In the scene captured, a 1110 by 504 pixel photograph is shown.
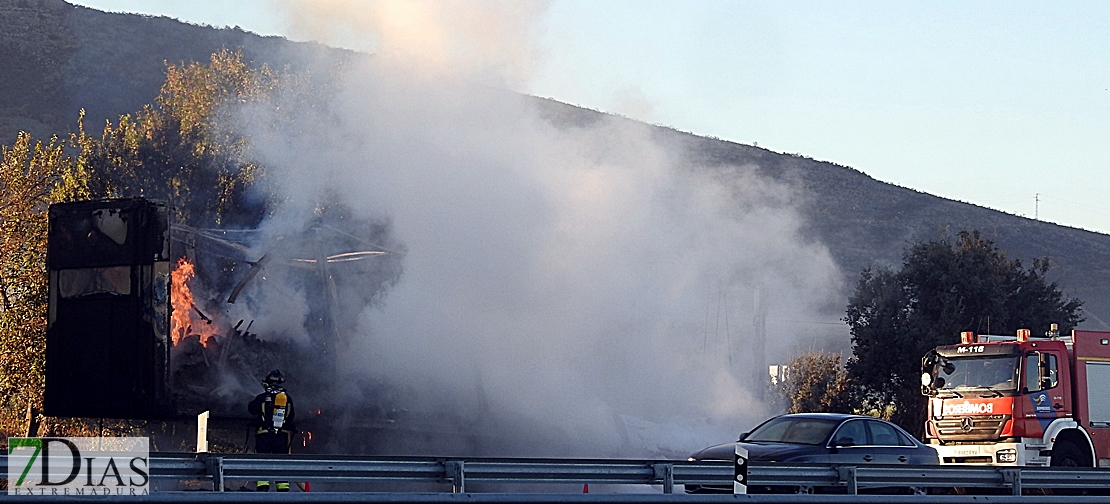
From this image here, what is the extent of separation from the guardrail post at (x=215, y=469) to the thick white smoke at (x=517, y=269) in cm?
942

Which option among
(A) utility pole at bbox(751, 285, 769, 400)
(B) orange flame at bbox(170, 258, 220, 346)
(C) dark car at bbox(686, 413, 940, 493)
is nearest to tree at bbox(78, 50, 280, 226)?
(A) utility pole at bbox(751, 285, 769, 400)

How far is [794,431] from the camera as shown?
49.6 feet

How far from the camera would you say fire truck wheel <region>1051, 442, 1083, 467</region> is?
65.4 ft

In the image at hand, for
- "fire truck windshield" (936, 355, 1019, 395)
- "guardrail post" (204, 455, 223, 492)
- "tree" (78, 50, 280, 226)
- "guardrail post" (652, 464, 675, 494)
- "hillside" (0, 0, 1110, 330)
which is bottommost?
"guardrail post" (652, 464, 675, 494)

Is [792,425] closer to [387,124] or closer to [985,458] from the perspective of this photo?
[985,458]

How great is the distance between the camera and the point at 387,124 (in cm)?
2305

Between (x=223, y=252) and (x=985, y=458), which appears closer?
(x=223, y=252)

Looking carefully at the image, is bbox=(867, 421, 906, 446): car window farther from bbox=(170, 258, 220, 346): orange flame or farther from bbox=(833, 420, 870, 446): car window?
bbox=(170, 258, 220, 346): orange flame

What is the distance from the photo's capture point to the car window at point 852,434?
14.8 m

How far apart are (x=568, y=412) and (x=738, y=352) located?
1423cm

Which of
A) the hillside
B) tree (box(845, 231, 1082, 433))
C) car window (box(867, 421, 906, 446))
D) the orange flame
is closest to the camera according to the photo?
car window (box(867, 421, 906, 446))

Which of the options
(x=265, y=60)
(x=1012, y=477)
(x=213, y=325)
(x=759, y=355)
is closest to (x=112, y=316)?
(x=213, y=325)

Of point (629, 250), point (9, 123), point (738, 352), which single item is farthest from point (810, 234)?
point (629, 250)

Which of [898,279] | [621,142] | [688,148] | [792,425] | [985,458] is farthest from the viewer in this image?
[688,148]
